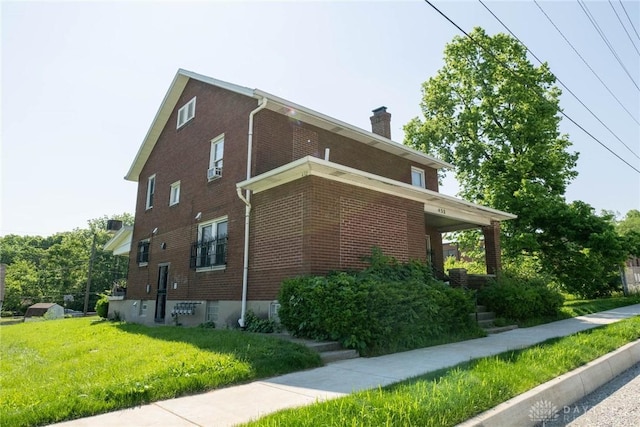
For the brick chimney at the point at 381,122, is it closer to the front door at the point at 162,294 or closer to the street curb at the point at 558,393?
the front door at the point at 162,294

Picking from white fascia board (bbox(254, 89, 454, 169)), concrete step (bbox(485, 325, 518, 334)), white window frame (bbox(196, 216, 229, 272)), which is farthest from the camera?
white window frame (bbox(196, 216, 229, 272))

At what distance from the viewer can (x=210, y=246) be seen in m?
12.3

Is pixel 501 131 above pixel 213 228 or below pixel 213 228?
above

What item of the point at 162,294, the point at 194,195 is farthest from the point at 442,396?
the point at 162,294

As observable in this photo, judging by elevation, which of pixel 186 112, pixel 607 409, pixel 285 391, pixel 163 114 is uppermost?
pixel 163 114

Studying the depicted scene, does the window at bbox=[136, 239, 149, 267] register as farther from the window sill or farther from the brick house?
the window sill

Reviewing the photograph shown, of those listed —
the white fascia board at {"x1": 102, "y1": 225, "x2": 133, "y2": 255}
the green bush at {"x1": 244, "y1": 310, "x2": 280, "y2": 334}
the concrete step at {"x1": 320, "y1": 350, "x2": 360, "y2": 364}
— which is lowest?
the concrete step at {"x1": 320, "y1": 350, "x2": 360, "y2": 364}

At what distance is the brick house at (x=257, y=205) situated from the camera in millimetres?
9211

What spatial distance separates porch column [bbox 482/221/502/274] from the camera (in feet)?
47.1

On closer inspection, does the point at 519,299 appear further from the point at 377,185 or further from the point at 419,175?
the point at 419,175

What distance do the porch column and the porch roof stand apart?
0.34m

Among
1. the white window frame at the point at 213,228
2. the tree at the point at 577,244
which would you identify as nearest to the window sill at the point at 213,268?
the white window frame at the point at 213,228

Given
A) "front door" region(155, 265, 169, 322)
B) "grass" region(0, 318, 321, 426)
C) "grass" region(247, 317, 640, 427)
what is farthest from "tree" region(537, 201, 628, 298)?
"front door" region(155, 265, 169, 322)

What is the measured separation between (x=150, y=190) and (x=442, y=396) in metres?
16.8
